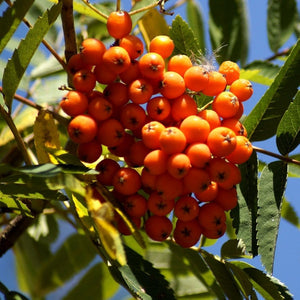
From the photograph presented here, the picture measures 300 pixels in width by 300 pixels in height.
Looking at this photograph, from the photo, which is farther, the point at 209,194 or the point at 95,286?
the point at 95,286

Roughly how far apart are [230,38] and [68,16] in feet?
2.70

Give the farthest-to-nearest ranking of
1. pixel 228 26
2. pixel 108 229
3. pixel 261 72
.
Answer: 1. pixel 228 26
2. pixel 261 72
3. pixel 108 229

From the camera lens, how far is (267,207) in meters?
1.38

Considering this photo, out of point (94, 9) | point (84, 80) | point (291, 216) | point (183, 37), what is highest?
point (94, 9)

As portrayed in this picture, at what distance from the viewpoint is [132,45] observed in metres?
1.33

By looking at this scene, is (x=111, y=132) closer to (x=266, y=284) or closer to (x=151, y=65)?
(x=151, y=65)

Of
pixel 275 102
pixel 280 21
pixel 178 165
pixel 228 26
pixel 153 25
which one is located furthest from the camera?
pixel 280 21

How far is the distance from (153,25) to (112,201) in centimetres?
72

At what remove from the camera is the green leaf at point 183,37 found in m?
1.49

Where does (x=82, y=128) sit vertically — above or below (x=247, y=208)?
above

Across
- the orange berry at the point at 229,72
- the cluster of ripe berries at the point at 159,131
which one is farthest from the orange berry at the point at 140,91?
the orange berry at the point at 229,72

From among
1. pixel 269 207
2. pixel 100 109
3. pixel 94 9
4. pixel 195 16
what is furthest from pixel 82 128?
pixel 195 16

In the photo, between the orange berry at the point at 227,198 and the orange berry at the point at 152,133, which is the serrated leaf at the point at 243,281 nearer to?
the orange berry at the point at 227,198

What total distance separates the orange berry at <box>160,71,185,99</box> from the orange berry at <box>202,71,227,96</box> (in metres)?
0.07
